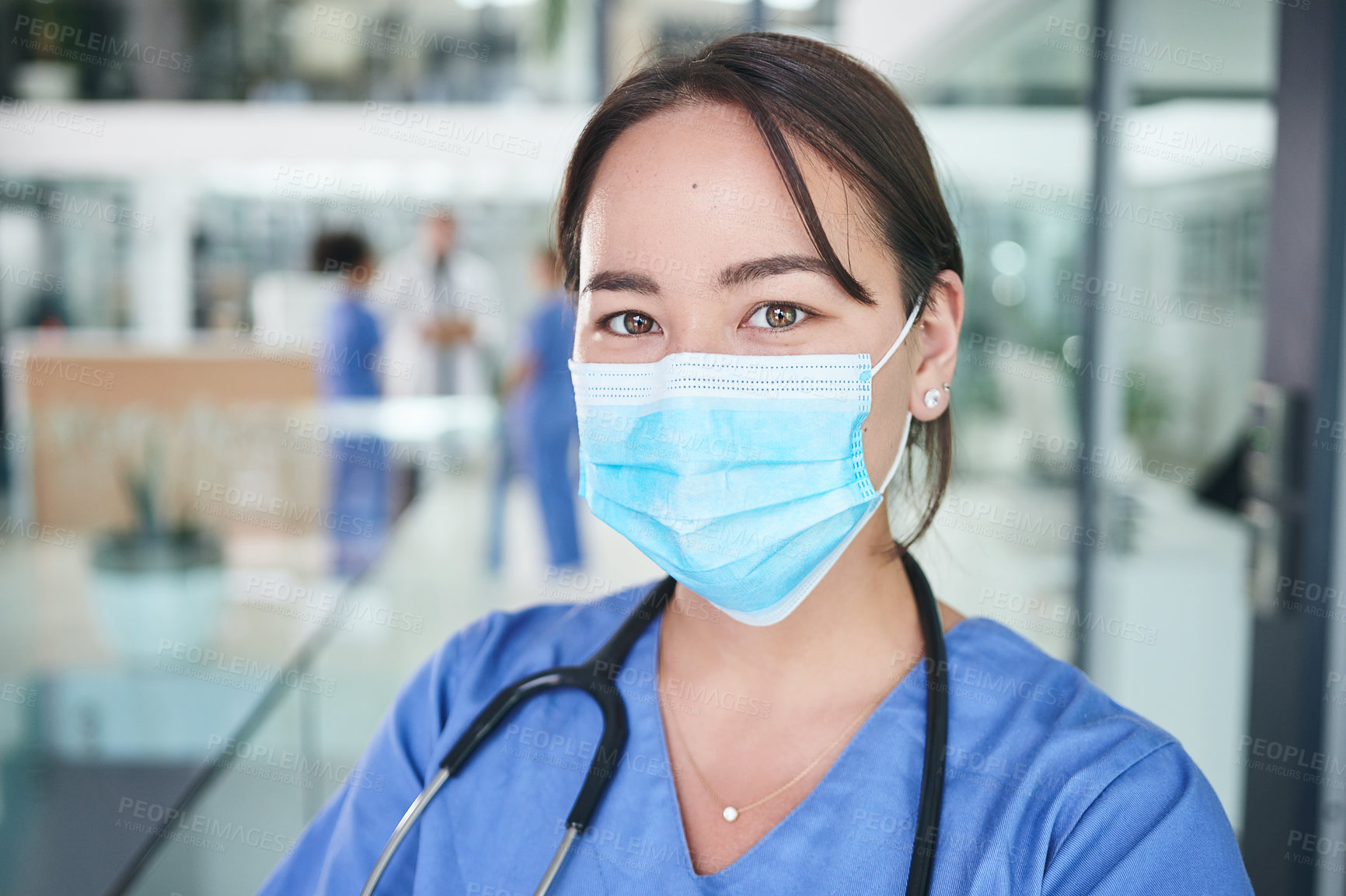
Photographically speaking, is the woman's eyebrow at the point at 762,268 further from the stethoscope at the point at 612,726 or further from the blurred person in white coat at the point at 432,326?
the blurred person in white coat at the point at 432,326

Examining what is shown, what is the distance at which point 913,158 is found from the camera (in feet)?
3.30

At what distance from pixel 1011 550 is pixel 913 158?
8.26ft

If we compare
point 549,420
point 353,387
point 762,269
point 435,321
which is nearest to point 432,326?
point 435,321

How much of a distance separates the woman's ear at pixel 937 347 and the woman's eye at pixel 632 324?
0.26 metres

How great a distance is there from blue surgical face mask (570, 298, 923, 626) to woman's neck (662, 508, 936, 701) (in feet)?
0.14

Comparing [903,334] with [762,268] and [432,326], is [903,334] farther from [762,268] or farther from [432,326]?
[432,326]

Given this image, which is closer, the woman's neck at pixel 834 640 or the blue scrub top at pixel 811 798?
the blue scrub top at pixel 811 798

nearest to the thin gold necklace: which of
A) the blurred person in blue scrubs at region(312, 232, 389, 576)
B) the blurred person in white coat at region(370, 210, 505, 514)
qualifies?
the blurred person in blue scrubs at region(312, 232, 389, 576)

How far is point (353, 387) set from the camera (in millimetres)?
5062

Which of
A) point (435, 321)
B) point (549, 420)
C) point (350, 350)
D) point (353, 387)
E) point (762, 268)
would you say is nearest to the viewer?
point (762, 268)

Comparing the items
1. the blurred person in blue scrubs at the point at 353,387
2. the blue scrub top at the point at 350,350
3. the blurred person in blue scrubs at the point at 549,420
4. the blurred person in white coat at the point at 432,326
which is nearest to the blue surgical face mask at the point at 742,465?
the blurred person in blue scrubs at the point at 549,420

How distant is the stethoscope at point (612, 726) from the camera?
0.87 m

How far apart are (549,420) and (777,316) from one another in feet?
12.9

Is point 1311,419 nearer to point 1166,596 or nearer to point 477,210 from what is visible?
point 1166,596
